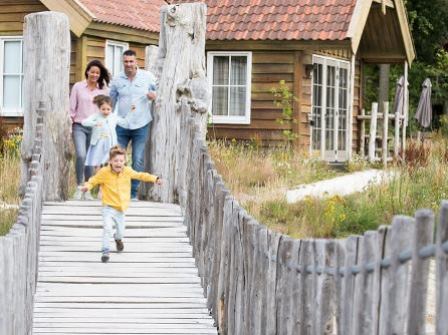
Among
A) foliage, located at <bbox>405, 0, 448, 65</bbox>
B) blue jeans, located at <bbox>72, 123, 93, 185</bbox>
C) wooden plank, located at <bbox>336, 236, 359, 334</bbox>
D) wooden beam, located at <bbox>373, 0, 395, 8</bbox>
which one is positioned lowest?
wooden plank, located at <bbox>336, 236, 359, 334</bbox>

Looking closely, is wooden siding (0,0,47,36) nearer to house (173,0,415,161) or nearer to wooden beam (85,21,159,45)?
wooden beam (85,21,159,45)

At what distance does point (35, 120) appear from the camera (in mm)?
12062

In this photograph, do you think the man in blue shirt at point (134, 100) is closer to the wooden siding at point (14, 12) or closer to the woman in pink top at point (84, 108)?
the woman in pink top at point (84, 108)

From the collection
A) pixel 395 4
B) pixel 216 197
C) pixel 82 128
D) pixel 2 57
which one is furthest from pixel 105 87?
pixel 395 4

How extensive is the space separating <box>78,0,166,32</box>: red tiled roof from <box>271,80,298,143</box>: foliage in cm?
258

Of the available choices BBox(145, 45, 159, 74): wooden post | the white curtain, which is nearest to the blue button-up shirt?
BBox(145, 45, 159, 74): wooden post

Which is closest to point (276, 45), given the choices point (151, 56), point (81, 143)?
point (151, 56)

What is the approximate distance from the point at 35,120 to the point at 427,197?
5.86 metres

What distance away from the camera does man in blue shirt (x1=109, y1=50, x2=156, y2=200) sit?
12555mm

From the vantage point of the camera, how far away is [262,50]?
2316 cm

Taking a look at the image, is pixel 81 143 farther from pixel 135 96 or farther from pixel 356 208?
pixel 356 208

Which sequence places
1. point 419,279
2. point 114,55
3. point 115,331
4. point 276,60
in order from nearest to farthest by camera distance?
point 419,279 < point 115,331 < point 114,55 < point 276,60

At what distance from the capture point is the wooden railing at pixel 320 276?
3711mm

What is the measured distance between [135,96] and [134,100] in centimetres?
5
